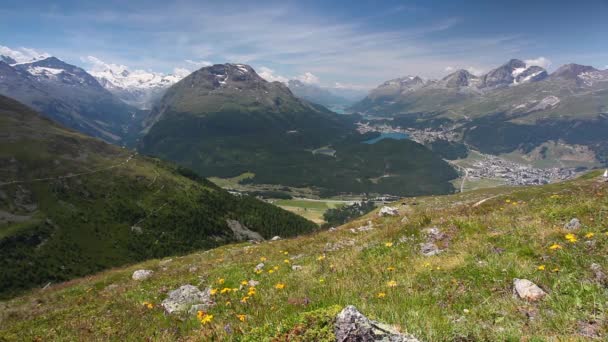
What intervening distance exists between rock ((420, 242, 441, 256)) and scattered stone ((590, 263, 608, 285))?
483cm

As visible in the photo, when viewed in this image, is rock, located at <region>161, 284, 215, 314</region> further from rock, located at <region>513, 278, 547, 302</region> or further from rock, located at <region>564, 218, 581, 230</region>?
rock, located at <region>564, 218, 581, 230</region>

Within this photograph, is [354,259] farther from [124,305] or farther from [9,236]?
[9,236]

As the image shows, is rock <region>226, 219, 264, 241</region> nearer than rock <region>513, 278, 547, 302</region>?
No

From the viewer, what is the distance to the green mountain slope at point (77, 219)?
398 ft

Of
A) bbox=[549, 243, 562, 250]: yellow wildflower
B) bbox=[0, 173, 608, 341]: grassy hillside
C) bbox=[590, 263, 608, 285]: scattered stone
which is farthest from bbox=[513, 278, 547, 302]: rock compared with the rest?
bbox=[549, 243, 562, 250]: yellow wildflower

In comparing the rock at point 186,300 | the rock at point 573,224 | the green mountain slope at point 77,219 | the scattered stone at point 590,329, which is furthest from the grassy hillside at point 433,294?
the green mountain slope at point 77,219

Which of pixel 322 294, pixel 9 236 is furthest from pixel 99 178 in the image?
pixel 322 294

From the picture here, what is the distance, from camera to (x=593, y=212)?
1220 centimetres

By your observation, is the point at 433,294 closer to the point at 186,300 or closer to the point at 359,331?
the point at 359,331

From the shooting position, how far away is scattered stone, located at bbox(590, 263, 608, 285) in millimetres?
7211

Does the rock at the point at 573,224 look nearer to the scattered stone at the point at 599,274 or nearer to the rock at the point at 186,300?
the scattered stone at the point at 599,274

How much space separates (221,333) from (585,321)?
704 centimetres

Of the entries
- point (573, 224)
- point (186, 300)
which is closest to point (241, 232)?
point (186, 300)

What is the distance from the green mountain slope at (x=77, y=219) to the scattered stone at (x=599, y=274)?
143 metres
